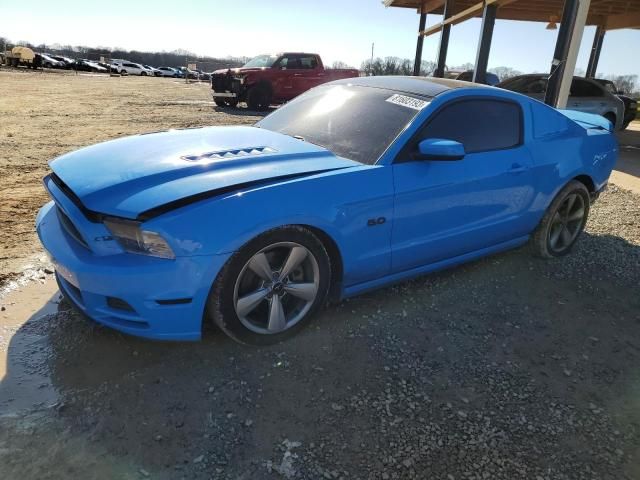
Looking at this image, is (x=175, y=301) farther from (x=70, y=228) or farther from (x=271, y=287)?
(x=70, y=228)

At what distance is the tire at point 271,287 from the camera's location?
255cm

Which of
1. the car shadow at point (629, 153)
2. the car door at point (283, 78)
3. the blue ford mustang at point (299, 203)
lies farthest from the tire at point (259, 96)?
the blue ford mustang at point (299, 203)

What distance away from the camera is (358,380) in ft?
8.55

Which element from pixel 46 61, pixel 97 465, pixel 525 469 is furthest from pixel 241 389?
pixel 46 61

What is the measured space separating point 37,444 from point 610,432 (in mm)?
2582

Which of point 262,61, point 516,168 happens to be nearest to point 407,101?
point 516,168

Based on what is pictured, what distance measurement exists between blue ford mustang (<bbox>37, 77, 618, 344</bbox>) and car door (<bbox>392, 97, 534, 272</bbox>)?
0.04 ft

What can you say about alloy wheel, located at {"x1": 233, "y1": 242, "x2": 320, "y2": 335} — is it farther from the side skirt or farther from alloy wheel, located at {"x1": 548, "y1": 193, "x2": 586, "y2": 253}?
alloy wheel, located at {"x1": 548, "y1": 193, "x2": 586, "y2": 253}

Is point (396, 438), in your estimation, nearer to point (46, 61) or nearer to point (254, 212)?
point (254, 212)

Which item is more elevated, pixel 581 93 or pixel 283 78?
pixel 581 93

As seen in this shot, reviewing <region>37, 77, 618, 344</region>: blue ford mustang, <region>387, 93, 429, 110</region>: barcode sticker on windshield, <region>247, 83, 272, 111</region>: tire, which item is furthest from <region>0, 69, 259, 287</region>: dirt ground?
<region>387, 93, 429, 110</region>: barcode sticker on windshield

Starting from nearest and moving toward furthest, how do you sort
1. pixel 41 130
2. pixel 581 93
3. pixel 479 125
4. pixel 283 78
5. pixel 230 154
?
pixel 230 154 → pixel 479 125 → pixel 41 130 → pixel 581 93 → pixel 283 78

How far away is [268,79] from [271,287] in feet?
43.1

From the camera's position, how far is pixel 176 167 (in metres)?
2.69
